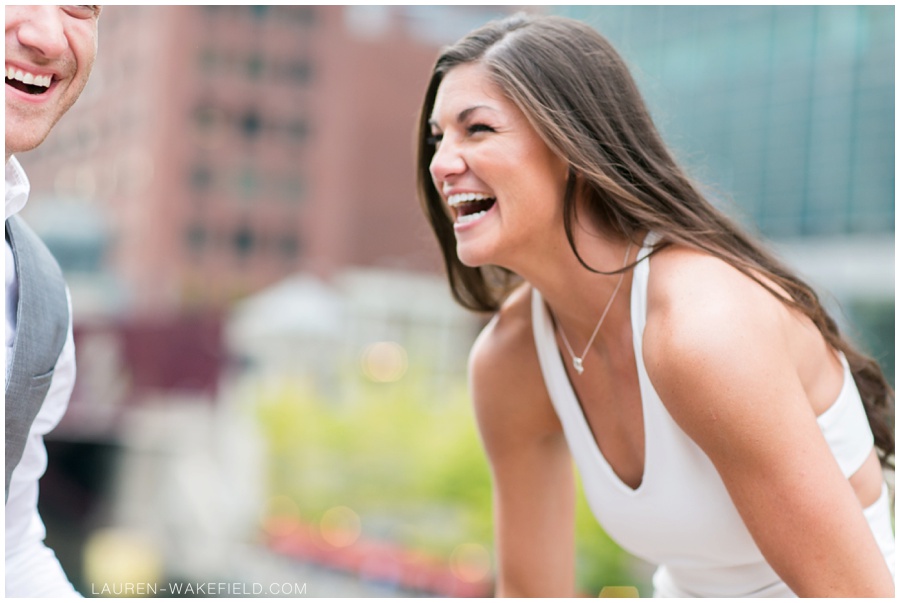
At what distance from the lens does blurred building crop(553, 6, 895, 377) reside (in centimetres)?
2478

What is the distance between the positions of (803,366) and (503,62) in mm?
872

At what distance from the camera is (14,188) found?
202 cm

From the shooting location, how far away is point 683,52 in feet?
94.8

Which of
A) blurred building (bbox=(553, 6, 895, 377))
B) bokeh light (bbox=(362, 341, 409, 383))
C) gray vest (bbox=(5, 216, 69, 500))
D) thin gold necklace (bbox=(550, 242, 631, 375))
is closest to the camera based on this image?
gray vest (bbox=(5, 216, 69, 500))

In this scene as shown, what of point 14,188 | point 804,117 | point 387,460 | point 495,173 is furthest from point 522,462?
point 804,117

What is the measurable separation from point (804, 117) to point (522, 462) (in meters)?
26.0

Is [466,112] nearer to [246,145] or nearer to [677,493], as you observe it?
[677,493]

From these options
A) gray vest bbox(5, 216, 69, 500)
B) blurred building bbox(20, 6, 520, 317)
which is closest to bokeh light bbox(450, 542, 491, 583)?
gray vest bbox(5, 216, 69, 500)

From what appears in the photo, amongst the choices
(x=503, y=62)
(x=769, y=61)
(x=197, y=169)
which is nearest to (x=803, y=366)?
(x=503, y=62)

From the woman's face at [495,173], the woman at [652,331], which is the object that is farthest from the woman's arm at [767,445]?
the woman's face at [495,173]

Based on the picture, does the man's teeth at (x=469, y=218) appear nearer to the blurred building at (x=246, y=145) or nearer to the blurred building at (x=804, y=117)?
the blurred building at (x=804, y=117)

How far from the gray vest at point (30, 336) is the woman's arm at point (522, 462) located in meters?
0.99

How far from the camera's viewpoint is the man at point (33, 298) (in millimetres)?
1820

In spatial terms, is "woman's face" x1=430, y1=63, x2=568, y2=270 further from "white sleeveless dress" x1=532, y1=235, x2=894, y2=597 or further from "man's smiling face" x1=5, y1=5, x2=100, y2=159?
"man's smiling face" x1=5, y1=5, x2=100, y2=159
